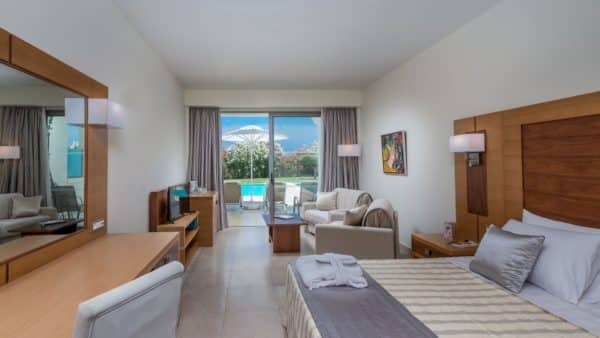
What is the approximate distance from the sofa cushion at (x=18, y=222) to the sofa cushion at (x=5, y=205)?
25 millimetres

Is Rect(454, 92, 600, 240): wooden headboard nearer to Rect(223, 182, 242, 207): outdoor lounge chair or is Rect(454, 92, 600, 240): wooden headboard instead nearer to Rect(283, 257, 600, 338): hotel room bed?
Rect(283, 257, 600, 338): hotel room bed

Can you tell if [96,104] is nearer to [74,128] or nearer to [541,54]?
[74,128]

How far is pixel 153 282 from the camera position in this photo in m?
1.01

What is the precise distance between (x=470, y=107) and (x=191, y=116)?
482cm

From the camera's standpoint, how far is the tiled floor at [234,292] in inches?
96.6


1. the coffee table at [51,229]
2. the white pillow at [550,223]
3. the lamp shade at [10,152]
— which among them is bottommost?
the white pillow at [550,223]

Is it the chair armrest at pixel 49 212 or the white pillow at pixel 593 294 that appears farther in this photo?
the chair armrest at pixel 49 212

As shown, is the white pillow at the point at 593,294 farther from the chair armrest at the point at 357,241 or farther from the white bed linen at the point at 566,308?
the chair armrest at the point at 357,241

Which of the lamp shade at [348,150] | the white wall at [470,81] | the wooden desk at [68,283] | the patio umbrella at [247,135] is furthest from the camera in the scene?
the patio umbrella at [247,135]

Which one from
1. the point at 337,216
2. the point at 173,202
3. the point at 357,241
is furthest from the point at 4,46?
the point at 337,216

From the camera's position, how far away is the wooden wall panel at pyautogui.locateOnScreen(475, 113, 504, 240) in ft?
9.38

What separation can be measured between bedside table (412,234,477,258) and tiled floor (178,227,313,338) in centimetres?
155

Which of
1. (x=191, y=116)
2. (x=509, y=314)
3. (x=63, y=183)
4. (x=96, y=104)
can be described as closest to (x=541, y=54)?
(x=509, y=314)

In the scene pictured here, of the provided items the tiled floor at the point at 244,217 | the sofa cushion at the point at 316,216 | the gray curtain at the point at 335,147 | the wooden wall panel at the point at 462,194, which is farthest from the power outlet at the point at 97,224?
the gray curtain at the point at 335,147
